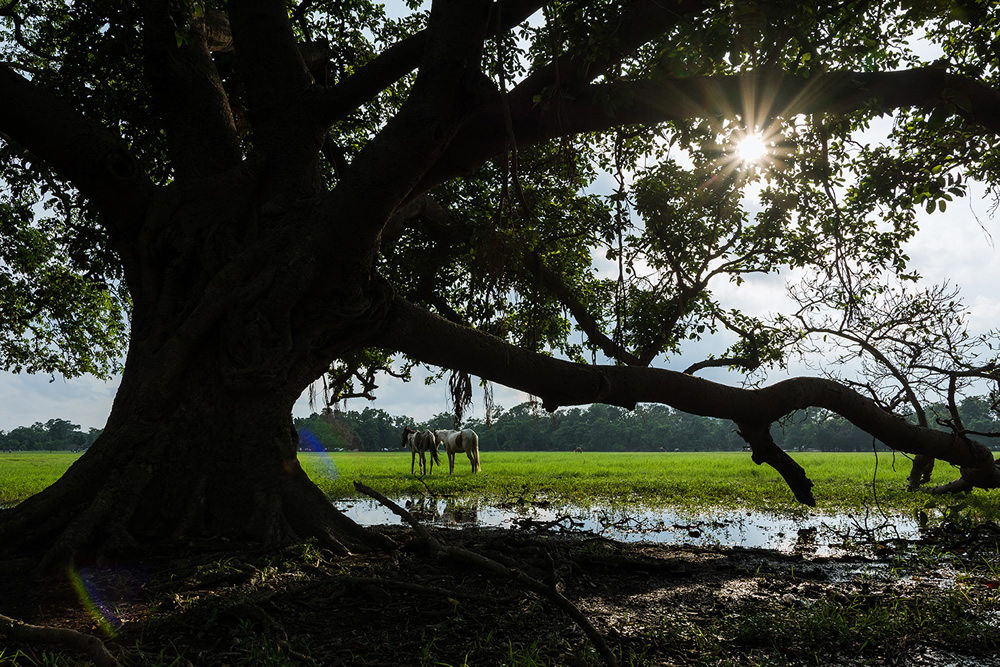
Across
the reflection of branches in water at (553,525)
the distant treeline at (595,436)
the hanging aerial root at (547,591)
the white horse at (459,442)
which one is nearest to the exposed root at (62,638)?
the hanging aerial root at (547,591)

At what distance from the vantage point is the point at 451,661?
9.86ft

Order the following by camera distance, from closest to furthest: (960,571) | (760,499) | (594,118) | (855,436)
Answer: (960,571), (594,118), (760,499), (855,436)

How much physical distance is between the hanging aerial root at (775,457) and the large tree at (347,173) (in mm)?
56

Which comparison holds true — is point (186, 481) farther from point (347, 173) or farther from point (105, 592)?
point (347, 173)

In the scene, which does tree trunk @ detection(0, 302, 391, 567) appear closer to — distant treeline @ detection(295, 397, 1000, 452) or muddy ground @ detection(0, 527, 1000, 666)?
muddy ground @ detection(0, 527, 1000, 666)

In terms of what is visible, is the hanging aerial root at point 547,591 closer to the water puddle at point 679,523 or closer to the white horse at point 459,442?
the water puddle at point 679,523

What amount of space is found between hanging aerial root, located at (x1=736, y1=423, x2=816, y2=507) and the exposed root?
8.10m

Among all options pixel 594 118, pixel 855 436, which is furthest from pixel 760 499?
pixel 855 436

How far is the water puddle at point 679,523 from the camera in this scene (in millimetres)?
7191

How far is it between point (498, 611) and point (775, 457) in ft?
21.4

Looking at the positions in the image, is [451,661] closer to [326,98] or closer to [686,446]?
[326,98]

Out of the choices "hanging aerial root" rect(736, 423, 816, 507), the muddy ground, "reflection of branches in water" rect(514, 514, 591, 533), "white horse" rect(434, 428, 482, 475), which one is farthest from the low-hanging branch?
"white horse" rect(434, 428, 482, 475)

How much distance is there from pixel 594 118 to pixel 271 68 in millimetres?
3734

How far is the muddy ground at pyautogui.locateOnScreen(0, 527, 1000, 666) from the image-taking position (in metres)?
3.09
